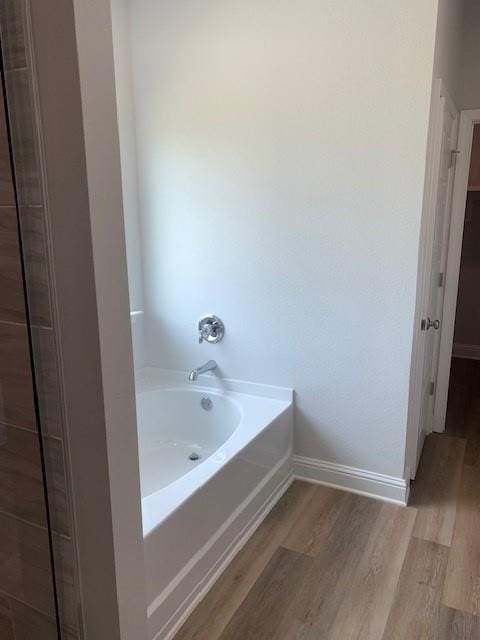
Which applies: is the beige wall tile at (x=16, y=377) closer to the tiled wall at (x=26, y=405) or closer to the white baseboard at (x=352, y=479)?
the tiled wall at (x=26, y=405)

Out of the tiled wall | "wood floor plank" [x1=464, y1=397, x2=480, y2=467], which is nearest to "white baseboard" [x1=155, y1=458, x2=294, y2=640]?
the tiled wall

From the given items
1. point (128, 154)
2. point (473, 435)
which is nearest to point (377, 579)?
point (473, 435)

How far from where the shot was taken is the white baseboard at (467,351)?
4.79 meters

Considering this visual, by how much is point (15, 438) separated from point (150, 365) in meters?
1.98

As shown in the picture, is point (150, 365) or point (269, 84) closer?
point (269, 84)

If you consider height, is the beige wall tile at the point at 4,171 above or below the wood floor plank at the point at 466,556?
above

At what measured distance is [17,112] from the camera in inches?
34.2

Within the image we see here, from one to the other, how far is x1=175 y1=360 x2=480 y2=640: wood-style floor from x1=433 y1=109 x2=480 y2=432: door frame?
64 cm

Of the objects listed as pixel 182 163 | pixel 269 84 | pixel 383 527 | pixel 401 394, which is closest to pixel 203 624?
pixel 383 527

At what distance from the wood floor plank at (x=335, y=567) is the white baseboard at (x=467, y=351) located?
2.92 m

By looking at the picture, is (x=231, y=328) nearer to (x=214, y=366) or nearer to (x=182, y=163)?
(x=214, y=366)

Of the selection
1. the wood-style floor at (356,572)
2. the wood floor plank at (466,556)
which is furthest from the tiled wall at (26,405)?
the wood floor plank at (466,556)

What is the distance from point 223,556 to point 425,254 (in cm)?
164

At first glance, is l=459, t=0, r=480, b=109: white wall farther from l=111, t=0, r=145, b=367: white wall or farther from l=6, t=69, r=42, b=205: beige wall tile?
l=6, t=69, r=42, b=205: beige wall tile
